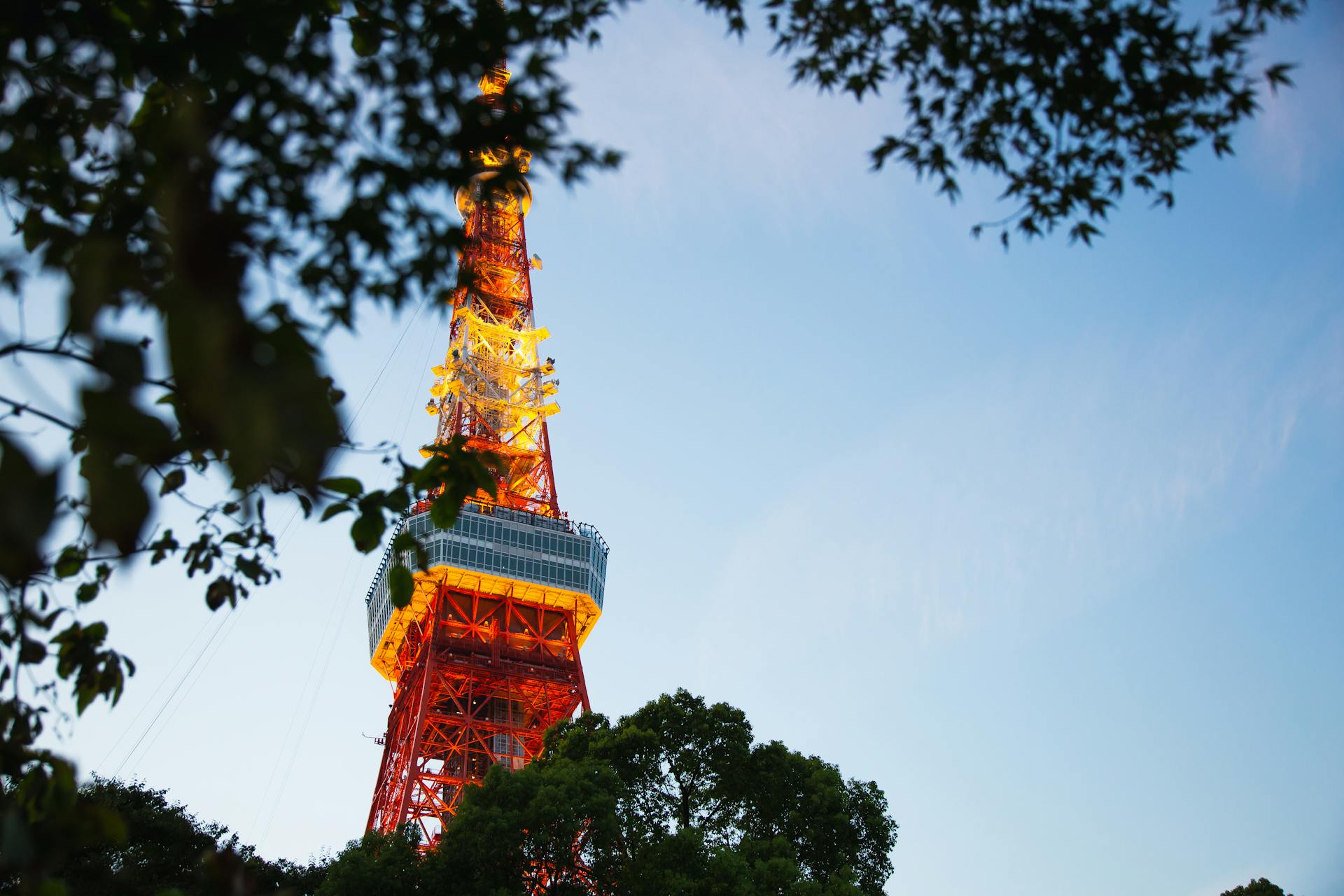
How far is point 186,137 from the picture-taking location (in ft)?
5.55

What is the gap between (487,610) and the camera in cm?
5009

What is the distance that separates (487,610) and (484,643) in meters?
2.28

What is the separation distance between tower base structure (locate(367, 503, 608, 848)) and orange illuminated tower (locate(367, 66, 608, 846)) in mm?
67

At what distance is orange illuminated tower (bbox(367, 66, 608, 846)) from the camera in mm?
45625

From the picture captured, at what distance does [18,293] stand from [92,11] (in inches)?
85.6

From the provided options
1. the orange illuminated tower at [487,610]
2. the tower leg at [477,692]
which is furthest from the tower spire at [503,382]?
the tower leg at [477,692]

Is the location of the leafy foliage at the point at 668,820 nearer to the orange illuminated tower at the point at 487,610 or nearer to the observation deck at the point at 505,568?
the orange illuminated tower at the point at 487,610

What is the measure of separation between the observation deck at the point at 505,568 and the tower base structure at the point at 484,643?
50 mm

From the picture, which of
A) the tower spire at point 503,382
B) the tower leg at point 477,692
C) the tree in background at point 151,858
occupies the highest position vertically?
the tower spire at point 503,382

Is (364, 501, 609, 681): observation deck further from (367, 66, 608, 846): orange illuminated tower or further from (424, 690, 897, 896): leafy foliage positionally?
(424, 690, 897, 896): leafy foliage

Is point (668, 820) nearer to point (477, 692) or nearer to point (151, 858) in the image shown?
point (151, 858)

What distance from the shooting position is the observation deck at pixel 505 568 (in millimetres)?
48562

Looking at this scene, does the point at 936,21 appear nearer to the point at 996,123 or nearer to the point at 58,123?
the point at 996,123

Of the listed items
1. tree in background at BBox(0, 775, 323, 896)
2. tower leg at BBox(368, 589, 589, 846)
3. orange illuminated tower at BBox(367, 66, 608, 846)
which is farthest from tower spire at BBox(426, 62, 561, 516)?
tree in background at BBox(0, 775, 323, 896)
